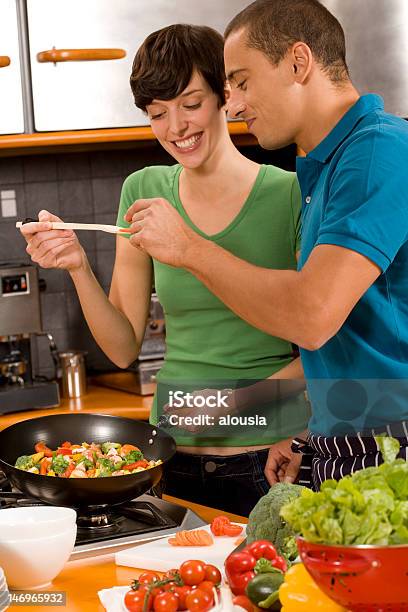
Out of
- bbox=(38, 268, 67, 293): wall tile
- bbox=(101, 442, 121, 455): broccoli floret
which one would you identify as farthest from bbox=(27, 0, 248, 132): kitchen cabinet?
bbox=(101, 442, 121, 455): broccoli floret

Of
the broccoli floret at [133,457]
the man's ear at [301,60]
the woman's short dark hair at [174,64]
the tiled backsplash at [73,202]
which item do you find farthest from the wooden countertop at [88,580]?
the tiled backsplash at [73,202]

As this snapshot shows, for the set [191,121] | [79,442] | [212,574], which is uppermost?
[191,121]

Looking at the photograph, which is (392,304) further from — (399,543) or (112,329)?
(112,329)

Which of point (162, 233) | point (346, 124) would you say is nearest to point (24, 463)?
point (162, 233)

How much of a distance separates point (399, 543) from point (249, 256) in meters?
1.19

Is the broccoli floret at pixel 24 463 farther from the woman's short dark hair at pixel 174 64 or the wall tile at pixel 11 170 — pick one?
the wall tile at pixel 11 170

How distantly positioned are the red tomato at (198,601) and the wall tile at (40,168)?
2345 mm

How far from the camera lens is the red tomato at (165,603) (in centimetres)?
123

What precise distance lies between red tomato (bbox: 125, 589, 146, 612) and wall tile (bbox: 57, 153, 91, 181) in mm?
2325

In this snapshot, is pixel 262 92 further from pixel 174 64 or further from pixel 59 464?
pixel 59 464

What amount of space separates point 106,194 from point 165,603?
237 centimetres

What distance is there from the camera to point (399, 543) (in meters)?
0.93

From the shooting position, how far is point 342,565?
0.93m

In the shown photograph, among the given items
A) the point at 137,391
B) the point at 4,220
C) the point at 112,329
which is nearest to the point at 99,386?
the point at 137,391
